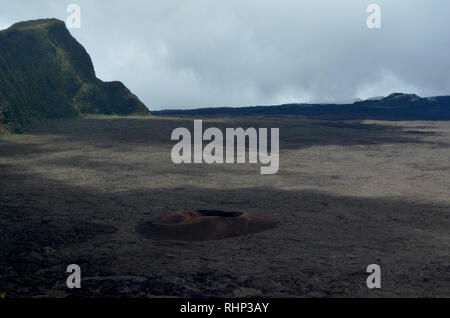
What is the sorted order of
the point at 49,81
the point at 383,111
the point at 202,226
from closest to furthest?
1. the point at 202,226
2. the point at 49,81
3. the point at 383,111

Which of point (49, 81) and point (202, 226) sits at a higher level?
point (49, 81)

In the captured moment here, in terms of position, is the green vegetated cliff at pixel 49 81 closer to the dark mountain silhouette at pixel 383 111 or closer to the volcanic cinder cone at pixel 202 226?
the volcanic cinder cone at pixel 202 226

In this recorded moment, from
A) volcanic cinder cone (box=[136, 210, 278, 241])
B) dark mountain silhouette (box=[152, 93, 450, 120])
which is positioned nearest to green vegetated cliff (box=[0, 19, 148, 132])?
volcanic cinder cone (box=[136, 210, 278, 241])

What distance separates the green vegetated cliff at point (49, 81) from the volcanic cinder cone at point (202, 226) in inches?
545

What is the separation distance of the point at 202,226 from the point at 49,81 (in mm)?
20474

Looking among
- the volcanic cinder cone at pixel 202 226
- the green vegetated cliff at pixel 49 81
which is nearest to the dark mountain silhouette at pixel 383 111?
the green vegetated cliff at pixel 49 81

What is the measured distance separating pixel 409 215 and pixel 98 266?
→ 4067mm

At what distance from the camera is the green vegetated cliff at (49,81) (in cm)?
1958

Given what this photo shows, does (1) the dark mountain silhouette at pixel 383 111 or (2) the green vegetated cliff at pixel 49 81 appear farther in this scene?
(1) the dark mountain silhouette at pixel 383 111

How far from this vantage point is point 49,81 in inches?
899

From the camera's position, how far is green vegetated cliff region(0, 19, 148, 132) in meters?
19.6

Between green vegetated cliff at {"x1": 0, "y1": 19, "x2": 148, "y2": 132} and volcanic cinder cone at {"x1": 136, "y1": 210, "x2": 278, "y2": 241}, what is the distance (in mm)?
13848

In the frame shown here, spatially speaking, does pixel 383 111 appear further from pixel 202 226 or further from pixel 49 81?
pixel 202 226

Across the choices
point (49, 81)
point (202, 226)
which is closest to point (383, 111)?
point (49, 81)
